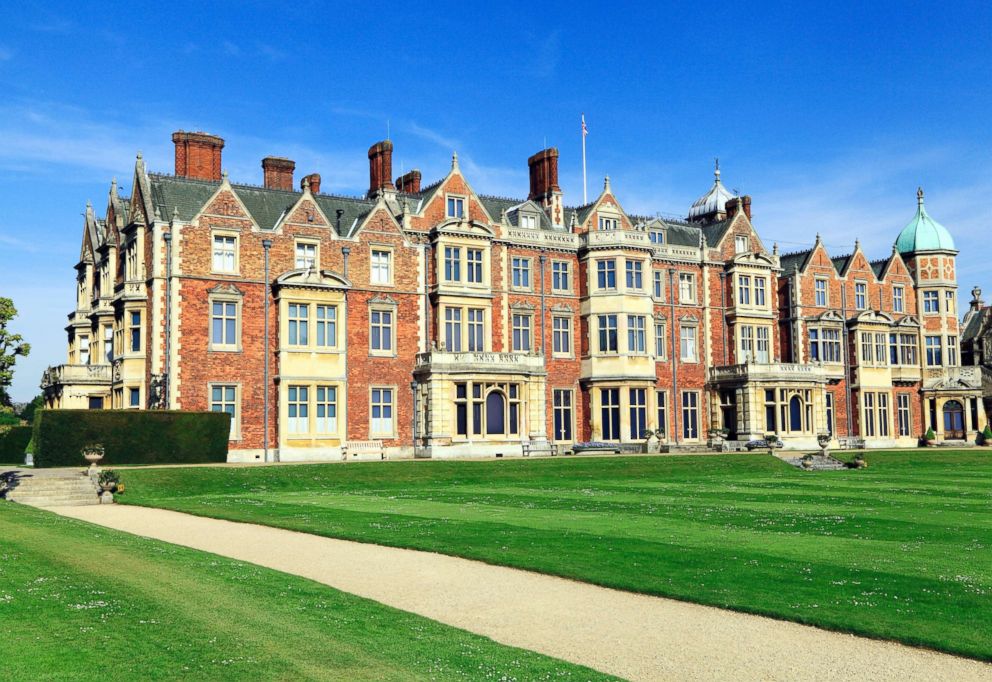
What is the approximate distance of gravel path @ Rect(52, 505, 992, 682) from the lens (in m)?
9.41

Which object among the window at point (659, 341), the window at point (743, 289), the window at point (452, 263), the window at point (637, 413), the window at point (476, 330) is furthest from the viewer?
the window at point (743, 289)

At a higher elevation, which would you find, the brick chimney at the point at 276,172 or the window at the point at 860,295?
the brick chimney at the point at 276,172

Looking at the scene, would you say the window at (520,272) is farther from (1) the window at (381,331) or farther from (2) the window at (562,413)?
(1) the window at (381,331)

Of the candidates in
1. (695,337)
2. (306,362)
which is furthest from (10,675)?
(695,337)

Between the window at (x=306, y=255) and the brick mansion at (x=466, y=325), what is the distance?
0.10 m

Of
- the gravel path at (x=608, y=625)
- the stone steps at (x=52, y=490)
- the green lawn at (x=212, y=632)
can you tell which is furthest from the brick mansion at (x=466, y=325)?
the green lawn at (x=212, y=632)

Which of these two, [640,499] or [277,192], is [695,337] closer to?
[277,192]

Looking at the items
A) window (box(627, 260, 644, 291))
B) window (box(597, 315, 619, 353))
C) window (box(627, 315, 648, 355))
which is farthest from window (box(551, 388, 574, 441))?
window (box(627, 260, 644, 291))

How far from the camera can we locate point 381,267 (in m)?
46.2

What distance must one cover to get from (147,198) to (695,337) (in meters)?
30.1

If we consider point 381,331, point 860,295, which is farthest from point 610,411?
point 860,295

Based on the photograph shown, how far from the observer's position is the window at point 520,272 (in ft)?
166

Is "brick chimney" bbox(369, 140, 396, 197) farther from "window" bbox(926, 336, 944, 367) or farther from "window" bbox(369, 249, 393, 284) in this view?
"window" bbox(926, 336, 944, 367)

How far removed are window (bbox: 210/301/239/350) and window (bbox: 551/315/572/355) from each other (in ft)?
54.9
